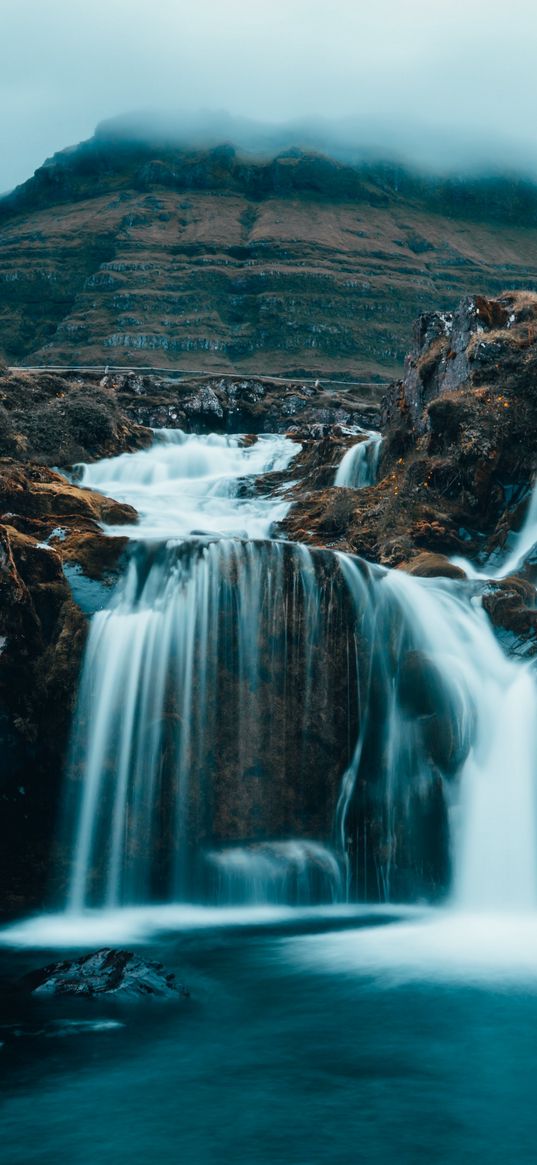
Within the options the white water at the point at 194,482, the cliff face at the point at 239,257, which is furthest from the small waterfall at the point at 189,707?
the cliff face at the point at 239,257

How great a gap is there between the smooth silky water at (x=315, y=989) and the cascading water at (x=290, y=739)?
0.05 metres

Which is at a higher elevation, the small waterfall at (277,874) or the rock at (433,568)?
the rock at (433,568)

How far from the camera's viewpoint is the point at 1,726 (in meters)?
14.2

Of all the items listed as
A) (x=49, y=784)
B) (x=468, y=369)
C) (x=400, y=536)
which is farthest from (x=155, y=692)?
(x=468, y=369)

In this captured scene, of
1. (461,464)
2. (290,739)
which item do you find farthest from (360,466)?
(290,739)

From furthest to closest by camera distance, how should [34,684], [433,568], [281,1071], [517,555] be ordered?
[517,555], [433,568], [34,684], [281,1071]

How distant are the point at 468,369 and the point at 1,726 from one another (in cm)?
1475

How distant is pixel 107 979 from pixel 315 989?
94.4 inches

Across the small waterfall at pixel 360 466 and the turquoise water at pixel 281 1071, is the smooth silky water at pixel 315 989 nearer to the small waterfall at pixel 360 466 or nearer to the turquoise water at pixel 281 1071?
the turquoise water at pixel 281 1071

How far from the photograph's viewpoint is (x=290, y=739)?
15102 millimetres

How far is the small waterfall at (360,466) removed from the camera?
85.8ft

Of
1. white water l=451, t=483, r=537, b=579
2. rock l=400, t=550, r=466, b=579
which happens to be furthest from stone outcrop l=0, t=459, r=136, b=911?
white water l=451, t=483, r=537, b=579

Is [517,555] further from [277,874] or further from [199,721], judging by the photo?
[277,874]

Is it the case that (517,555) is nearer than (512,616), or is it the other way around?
(512,616)
